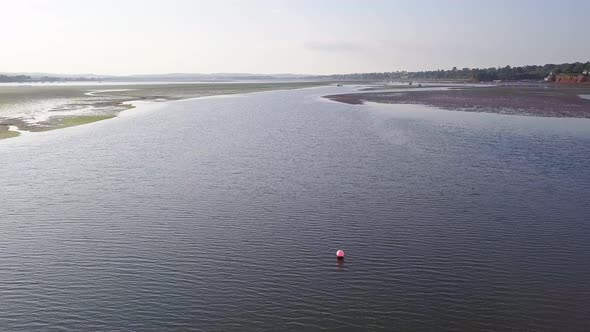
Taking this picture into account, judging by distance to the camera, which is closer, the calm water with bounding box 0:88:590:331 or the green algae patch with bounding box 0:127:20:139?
the calm water with bounding box 0:88:590:331

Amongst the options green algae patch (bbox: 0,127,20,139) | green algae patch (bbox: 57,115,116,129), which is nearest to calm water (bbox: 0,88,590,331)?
green algae patch (bbox: 0,127,20,139)

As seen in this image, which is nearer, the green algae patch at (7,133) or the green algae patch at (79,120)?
the green algae patch at (7,133)

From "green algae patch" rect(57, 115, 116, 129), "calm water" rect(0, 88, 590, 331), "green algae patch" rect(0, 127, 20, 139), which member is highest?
"calm water" rect(0, 88, 590, 331)

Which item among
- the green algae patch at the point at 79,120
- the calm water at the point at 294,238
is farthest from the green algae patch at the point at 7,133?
the calm water at the point at 294,238

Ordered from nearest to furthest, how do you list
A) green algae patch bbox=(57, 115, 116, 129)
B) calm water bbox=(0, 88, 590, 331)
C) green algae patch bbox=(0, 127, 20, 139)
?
calm water bbox=(0, 88, 590, 331) < green algae patch bbox=(0, 127, 20, 139) < green algae patch bbox=(57, 115, 116, 129)

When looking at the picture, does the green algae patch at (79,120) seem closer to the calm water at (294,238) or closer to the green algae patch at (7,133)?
the green algae patch at (7,133)

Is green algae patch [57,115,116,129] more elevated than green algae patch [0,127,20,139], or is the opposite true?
green algae patch [0,127,20,139]

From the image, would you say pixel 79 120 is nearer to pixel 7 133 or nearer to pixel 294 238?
pixel 7 133

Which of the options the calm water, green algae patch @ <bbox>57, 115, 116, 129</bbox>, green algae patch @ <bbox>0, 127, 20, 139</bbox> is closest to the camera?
the calm water

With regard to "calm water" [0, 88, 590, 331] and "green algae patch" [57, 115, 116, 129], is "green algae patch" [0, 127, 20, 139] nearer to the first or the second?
"green algae patch" [57, 115, 116, 129]
